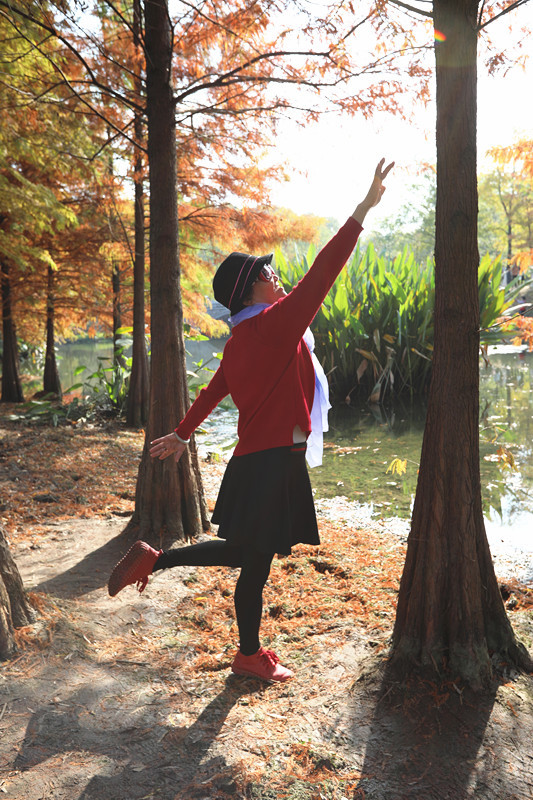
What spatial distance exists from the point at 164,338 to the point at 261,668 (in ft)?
7.62

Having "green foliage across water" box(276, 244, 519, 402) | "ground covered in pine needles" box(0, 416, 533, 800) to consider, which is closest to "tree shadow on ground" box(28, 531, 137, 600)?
"ground covered in pine needles" box(0, 416, 533, 800)

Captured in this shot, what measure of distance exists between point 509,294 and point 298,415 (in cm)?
1111

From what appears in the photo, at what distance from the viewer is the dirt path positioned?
5.47 ft

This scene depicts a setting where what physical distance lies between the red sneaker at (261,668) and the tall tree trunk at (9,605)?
2.78 ft

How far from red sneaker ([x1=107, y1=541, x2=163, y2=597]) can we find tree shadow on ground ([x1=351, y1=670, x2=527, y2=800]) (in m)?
0.94

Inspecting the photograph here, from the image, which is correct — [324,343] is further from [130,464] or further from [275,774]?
[275,774]

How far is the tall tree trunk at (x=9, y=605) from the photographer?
224 cm

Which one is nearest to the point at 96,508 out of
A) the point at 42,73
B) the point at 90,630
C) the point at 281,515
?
the point at 90,630

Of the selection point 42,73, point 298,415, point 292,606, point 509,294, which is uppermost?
point 42,73

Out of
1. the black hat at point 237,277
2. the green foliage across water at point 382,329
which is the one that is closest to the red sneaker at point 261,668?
the black hat at point 237,277

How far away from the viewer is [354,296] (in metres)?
11.6

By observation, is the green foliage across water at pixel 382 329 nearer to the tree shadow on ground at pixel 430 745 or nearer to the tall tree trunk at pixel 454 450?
the tall tree trunk at pixel 454 450

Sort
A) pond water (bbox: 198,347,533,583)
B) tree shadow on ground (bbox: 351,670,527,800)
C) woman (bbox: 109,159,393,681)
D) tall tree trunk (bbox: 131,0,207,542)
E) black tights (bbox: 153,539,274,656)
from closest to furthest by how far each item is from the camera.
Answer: tree shadow on ground (bbox: 351,670,527,800) → woman (bbox: 109,159,393,681) → black tights (bbox: 153,539,274,656) → tall tree trunk (bbox: 131,0,207,542) → pond water (bbox: 198,347,533,583)

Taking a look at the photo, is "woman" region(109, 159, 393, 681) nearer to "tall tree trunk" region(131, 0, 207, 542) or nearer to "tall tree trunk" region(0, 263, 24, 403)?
"tall tree trunk" region(131, 0, 207, 542)
